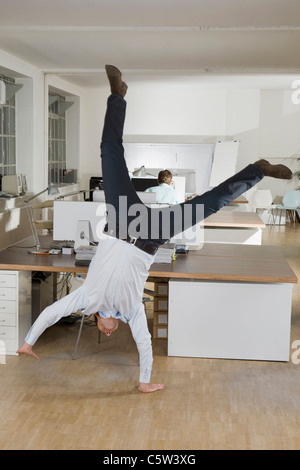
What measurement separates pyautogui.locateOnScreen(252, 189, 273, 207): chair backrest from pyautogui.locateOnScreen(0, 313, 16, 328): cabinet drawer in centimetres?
A: 1015

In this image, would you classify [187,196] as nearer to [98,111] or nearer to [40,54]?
[40,54]

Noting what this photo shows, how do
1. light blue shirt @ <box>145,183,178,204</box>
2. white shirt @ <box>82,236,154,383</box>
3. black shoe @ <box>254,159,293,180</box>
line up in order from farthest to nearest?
light blue shirt @ <box>145,183,178,204</box> → white shirt @ <box>82,236,154,383</box> → black shoe @ <box>254,159,293,180</box>

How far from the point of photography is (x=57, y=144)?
525 inches

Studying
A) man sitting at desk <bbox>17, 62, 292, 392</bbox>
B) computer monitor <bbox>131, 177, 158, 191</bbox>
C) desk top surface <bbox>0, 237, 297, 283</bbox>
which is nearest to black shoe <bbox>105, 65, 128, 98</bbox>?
man sitting at desk <bbox>17, 62, 292, 392</bbox>

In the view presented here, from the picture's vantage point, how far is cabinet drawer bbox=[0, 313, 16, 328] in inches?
195

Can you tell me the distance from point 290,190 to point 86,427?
1194cm

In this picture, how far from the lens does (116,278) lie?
12.9 ft

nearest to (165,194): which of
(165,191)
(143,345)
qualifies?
(165,191)

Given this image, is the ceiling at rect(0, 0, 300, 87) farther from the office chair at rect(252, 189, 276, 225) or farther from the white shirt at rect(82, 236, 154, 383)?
the office chair at rect(252, 189, 276, 225)

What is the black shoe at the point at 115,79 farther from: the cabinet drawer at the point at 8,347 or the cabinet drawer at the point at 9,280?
the cabinet drawer at the point at 8,347

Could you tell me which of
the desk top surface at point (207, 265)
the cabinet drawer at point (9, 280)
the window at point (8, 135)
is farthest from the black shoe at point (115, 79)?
the window at point (8, 135)

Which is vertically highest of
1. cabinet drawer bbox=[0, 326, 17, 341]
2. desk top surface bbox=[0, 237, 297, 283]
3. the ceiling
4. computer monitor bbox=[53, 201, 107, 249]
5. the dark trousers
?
the ceiling

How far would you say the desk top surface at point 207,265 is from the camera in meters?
4.81

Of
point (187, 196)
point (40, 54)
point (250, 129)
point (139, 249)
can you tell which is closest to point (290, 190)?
point (250, 129)
